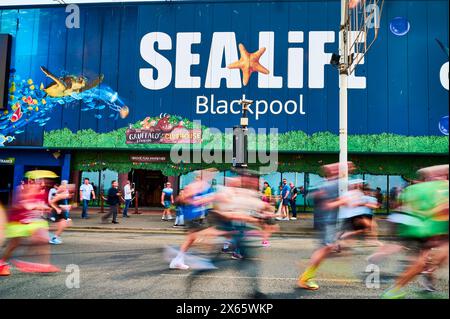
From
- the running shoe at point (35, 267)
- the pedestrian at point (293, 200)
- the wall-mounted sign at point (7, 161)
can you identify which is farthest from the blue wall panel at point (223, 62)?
the running shoe at point (35, 267)

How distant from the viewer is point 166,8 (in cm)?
2012

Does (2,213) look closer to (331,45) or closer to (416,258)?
(416,258)

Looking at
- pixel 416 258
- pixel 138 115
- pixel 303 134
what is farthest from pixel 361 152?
pixel 416 258

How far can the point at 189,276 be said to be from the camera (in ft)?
19.7

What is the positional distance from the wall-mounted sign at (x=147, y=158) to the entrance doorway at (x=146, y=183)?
62 cm

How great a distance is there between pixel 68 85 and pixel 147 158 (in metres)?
6.16

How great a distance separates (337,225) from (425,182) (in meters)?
1.95

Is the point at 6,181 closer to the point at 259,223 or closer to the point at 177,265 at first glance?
the point at 177,265

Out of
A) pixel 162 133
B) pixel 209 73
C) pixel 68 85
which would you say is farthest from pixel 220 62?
pixel 68 85

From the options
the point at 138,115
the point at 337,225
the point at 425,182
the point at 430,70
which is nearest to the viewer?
the point at 425,182

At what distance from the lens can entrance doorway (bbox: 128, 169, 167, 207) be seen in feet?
67.9

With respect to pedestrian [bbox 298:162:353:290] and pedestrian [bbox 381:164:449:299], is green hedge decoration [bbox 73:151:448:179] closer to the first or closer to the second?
pedestrian [bbox 298:162:353:290]

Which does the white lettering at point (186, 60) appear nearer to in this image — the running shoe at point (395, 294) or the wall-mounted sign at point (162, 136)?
the wall-mounted sign at point (162, 136)

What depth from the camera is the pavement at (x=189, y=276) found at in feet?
16.7
